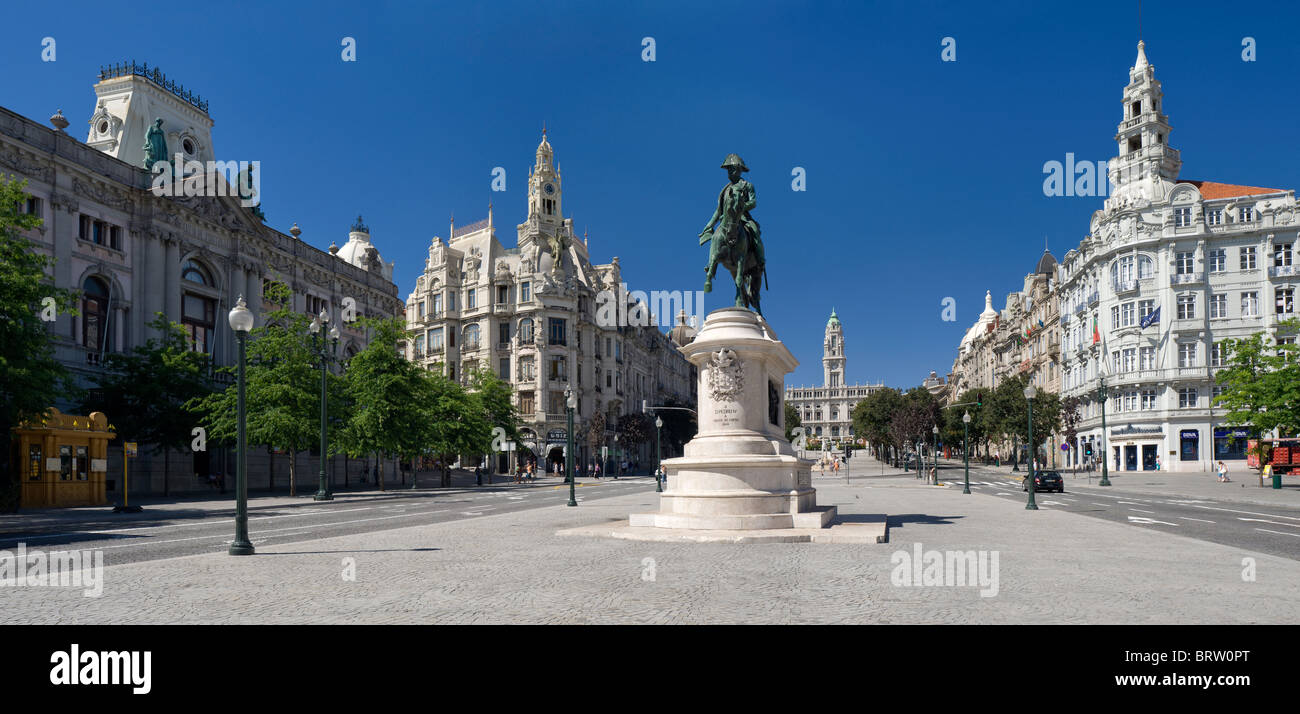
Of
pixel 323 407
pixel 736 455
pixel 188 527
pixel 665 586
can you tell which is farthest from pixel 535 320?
pixel 665 586

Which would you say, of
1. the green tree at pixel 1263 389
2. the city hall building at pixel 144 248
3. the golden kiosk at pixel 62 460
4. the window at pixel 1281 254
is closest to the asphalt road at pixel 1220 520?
the green tree at pixel 1263 389

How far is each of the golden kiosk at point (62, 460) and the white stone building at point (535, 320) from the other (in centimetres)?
4748

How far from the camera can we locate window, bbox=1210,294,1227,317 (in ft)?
226

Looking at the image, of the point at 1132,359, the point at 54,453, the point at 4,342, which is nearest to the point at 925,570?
the point at 4,342

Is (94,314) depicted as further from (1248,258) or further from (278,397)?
(1248,258)

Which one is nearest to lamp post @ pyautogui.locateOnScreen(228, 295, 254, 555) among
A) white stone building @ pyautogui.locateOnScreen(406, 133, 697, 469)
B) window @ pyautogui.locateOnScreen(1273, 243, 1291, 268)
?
white stone building @ pyautogui.locateOnScreen(406, 133, 697, 469)

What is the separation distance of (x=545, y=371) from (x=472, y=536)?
224 feet

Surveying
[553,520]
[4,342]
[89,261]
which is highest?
[89,261]

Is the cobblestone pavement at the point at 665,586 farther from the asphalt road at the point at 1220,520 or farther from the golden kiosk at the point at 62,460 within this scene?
the golden kiosk at the point at 62,460

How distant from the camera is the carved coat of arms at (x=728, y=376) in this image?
→ 58.4 ft

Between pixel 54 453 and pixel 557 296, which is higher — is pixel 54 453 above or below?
below

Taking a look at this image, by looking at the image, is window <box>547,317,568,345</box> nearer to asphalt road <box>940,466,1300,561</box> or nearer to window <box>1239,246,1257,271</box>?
asphalt road <box>940,466,1300,561</box>

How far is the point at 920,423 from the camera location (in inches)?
3497
